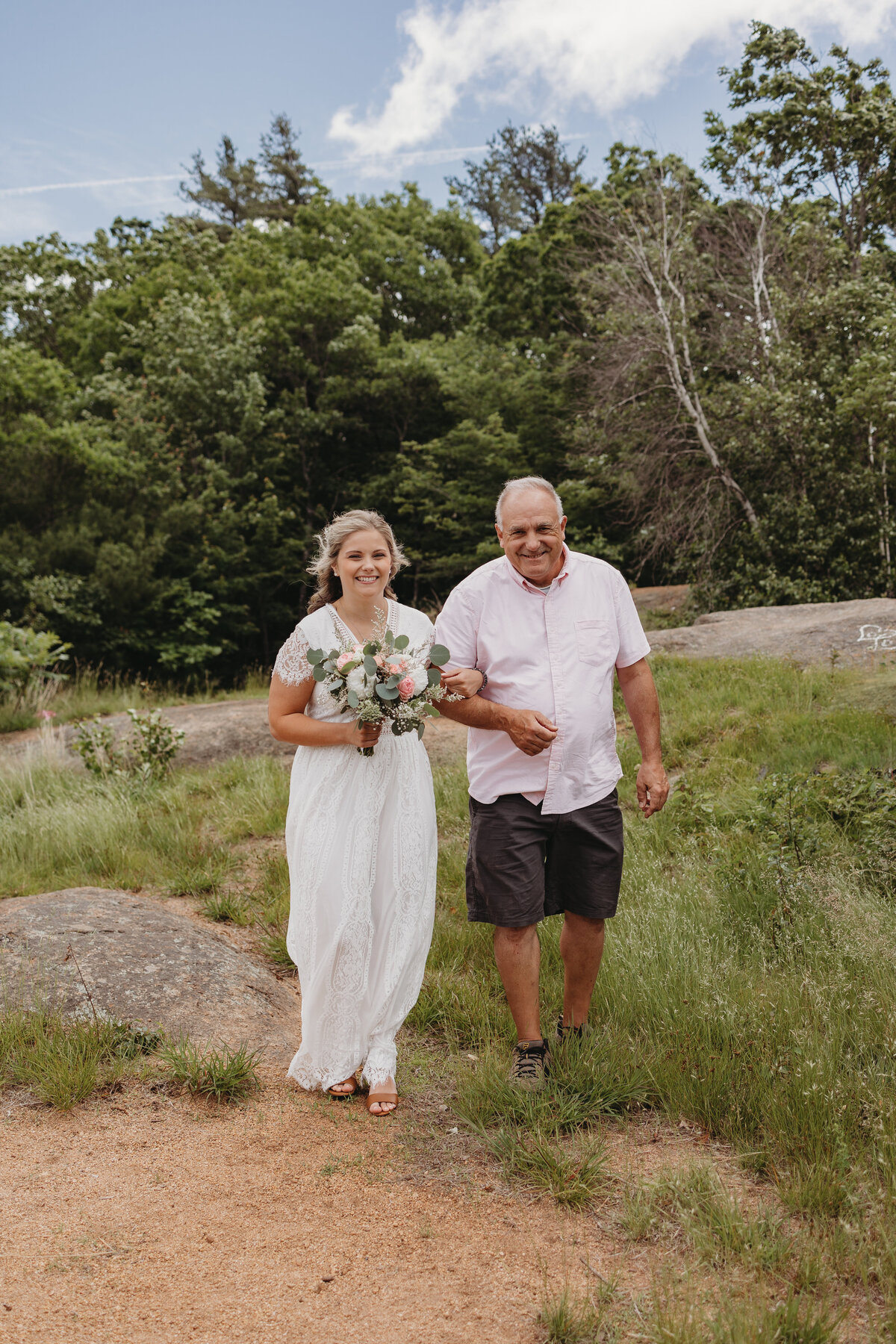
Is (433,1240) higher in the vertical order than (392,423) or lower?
lower

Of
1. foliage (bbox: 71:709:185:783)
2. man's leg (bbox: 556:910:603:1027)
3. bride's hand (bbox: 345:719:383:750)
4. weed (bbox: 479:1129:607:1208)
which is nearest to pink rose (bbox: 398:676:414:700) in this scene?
bride's hand (bbox: 345:719:383:750)

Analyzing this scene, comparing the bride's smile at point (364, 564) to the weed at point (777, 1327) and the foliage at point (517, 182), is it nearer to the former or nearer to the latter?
the weed at point (777, 1327)

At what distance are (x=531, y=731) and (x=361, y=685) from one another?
63cm

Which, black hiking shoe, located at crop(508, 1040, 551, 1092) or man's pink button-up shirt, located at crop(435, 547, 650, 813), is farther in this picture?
man's pink button-up shirt, located at crop(435, 547, 650, 813)

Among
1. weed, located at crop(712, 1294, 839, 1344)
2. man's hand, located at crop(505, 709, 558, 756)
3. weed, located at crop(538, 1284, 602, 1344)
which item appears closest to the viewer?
weed, located at crop(712, 1294, 839, 1344)

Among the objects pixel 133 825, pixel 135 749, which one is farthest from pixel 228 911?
pixel 135 749

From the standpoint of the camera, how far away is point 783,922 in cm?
423

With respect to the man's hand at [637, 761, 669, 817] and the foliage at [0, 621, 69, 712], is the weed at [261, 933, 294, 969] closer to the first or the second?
the man's hand at [637, 761, 669, 817]

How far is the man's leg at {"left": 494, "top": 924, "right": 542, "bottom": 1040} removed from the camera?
3436 millimetres

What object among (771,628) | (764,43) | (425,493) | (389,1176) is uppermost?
(764,43)

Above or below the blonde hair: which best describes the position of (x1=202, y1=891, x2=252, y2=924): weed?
below

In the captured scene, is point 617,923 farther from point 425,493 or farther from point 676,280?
point 425,493

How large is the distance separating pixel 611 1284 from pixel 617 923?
90.6 inches

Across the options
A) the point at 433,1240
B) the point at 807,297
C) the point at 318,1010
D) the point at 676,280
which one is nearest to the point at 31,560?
the point at 676,280
